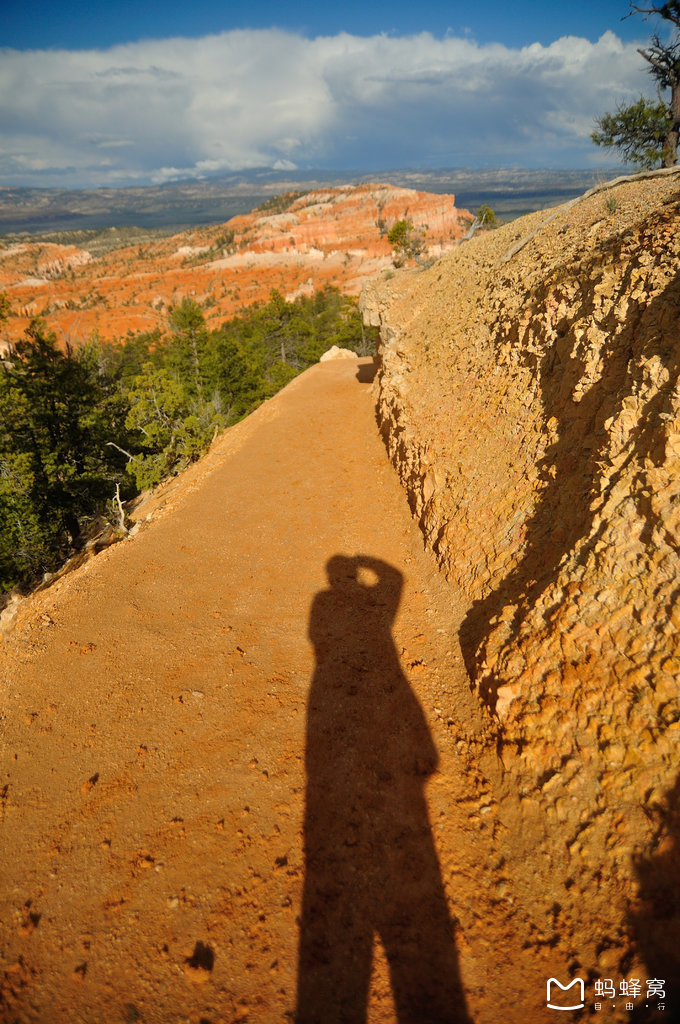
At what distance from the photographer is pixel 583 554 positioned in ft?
18.7

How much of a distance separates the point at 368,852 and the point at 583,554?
4402mm

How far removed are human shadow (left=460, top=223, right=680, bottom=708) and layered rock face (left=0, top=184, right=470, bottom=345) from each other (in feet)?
252

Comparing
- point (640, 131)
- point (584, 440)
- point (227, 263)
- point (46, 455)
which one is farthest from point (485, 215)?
point (227, 263)

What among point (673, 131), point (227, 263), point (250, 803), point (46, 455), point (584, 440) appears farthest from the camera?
point (227, 263)

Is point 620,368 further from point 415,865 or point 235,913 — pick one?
point 235,913

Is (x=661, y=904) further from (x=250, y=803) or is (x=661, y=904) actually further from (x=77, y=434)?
(x=77, y=434)

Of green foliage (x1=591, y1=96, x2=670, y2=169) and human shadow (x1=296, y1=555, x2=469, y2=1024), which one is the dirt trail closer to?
human shadow (x1=296, y1=555, x2=469, y2=1024)

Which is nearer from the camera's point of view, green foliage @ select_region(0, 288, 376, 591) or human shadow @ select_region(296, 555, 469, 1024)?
human shadow @ select_region(296, 555, 469, 1024)

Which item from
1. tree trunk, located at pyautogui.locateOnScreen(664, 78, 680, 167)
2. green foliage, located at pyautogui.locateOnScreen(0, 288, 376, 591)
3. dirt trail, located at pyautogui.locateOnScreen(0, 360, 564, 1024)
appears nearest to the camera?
dirt trail, located at pyautogui.locateOnScreen(0, 360, 564, 1024)

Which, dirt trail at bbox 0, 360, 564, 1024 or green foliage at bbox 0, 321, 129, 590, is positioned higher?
green foliage at bbox 0, 321, 129, 590

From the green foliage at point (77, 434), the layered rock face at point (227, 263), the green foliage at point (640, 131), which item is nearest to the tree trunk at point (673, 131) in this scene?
the green foliage at point (640, 131)

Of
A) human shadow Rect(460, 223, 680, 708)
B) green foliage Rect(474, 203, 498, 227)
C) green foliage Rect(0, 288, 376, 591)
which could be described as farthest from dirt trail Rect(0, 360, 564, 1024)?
green foliage Rect(474, 203, 498, 227)

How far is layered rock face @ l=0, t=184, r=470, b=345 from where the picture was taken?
90.8 meters

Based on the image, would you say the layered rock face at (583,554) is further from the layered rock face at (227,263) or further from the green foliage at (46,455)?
the layered rock face at (227,263)
